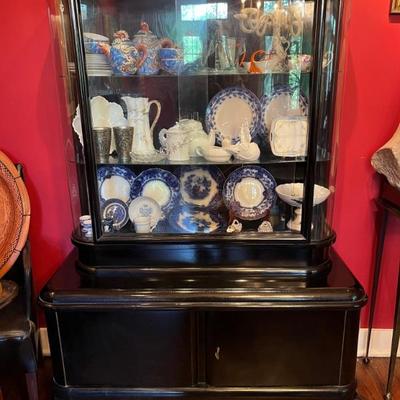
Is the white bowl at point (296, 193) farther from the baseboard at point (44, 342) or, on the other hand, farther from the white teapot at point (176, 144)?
the baseboard at point (44, 342)

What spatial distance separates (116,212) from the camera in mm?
1706

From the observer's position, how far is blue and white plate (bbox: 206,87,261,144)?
1.66 m

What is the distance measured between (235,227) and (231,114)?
0.46m

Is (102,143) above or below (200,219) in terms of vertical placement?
above

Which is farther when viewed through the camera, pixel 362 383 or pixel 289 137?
pixel 362 383

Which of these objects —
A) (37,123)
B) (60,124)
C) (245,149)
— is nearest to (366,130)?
(245,149)

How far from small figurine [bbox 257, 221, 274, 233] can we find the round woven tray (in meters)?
0.96

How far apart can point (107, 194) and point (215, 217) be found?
453 mm

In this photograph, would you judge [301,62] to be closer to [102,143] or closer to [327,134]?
[327,134]

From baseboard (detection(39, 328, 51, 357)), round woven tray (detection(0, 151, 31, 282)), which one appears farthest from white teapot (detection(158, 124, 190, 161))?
baseboard (detection(39, 328, 51, 357))

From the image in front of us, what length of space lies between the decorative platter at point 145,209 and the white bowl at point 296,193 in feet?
1.67

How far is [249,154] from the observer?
5.28 feet

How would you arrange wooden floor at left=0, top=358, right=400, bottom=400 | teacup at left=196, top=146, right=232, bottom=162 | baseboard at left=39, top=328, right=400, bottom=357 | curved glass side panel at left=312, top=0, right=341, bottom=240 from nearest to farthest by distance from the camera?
curved glass side panel at left=312, top=0, right=341, bottom=240 < teacup at left=196, top=146, right=232, bottom=162 < wooden floor at left=0, top=358, right=400, bottom=400 < baseboard at left=39, top=328, right=400, bottom=357

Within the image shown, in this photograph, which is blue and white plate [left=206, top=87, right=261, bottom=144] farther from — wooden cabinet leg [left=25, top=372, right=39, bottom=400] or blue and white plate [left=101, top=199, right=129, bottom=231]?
wooden cabinet leg [left=25, top=372, right=39, bottom=400]
